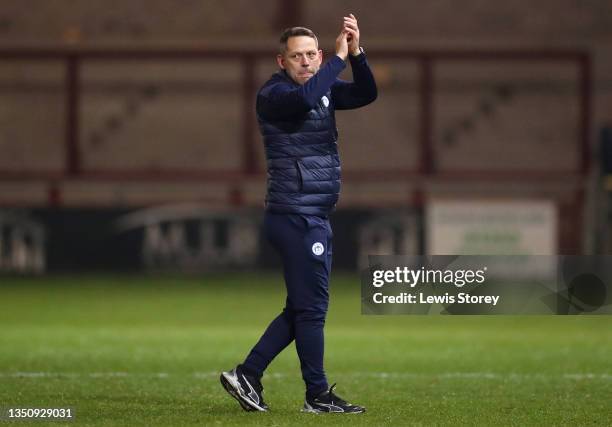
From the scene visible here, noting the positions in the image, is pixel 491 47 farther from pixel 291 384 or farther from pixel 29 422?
pixel 29 422

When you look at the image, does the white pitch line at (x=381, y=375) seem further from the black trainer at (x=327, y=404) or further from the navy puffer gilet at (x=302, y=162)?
the navy puffer gilet at (x=302, y=162)

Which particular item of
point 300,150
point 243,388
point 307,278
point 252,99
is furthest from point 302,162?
point 252,99

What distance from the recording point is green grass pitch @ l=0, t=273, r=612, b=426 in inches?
261

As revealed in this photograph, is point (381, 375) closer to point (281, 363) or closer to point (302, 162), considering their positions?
point (281, 363)

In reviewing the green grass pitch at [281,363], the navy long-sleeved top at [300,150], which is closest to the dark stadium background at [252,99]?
the green grass pitch at [281,363]

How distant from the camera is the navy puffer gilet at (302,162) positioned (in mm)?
6391

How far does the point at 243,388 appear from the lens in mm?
6469

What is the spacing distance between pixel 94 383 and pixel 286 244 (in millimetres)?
2074

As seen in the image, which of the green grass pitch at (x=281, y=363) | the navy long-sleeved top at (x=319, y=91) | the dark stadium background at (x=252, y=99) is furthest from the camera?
the dark stadium background at (x=252, y=99)

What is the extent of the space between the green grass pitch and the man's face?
5.56 ft

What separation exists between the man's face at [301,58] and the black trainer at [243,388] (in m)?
1.50

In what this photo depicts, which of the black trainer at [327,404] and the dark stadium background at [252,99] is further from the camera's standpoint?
the dark stadium background at [252,99]

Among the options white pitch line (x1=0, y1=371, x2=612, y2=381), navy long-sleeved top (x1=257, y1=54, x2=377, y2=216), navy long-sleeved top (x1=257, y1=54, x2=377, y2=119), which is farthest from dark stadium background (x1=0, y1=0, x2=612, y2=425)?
navy long-sleeved top (x1=257, y1=54, x2=377, y2=216)

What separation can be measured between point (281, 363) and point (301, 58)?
348cm
